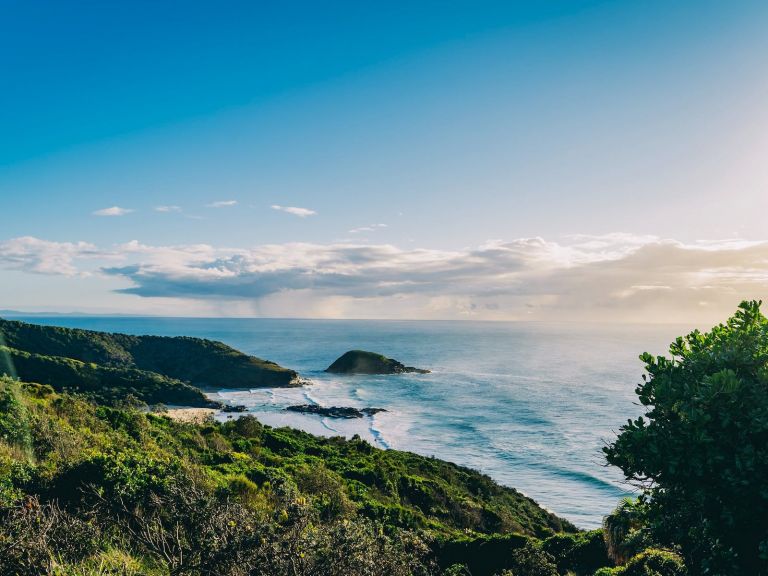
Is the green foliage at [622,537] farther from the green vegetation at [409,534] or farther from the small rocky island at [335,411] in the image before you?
the small rocky island at [335,411]

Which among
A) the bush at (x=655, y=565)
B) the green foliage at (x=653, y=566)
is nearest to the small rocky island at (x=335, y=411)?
the green foliage at (x=653, y=566)

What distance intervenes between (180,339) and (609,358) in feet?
398

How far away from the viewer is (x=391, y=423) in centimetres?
6375

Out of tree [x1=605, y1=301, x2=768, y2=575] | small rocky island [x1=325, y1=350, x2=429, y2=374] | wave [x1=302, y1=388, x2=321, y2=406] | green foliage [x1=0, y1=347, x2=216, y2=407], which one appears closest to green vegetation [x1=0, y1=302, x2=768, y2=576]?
tree [x1=605, y1=301, x2=768, y2=575]

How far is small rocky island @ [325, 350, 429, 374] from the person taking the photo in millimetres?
113062

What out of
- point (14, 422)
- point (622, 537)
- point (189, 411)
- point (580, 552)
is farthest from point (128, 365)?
point (622, 537)

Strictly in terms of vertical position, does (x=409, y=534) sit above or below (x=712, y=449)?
below

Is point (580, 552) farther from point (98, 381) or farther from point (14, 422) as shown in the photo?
point (98, 381)

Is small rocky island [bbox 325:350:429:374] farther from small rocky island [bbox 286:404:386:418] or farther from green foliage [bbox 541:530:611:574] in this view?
green foliage [bbox 541:530:611:574]

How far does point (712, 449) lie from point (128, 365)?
110575mm

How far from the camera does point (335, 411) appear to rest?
69.6m

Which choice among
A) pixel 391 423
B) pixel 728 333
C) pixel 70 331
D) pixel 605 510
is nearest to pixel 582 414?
pixel 391 423

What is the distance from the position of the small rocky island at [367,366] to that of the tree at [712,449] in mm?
104404

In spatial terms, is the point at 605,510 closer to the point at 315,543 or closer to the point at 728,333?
Answer: the point at 728,333
